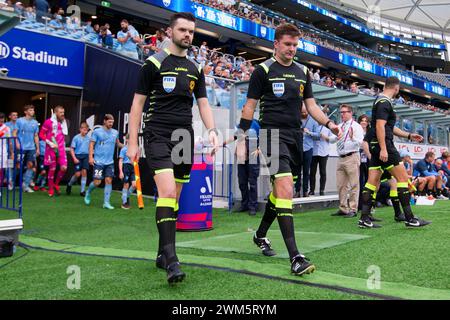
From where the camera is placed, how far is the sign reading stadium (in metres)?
12.3

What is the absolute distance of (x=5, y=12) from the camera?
4195 mm

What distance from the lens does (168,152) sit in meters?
3.36

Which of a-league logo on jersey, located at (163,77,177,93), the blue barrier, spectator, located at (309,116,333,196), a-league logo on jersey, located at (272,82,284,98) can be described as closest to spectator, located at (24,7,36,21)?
the blue barrier

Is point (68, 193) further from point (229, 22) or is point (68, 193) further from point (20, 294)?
point (229, 22)

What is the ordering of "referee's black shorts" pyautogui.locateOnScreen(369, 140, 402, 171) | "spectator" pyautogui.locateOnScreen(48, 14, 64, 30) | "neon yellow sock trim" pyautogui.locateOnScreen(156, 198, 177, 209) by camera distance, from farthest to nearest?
"spectator" pyautogui.locateOnScreen(48, 14, 64, 30) → "referee's black shorts" pyautogui.locateOnScreen(369, 140, 402, 171) → "neon yellow sock trim" pyautogui.locateOnScreen(156, 198, 177, 209)

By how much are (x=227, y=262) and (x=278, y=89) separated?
5.36ft

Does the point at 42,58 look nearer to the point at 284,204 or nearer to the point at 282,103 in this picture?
the point at 282,103

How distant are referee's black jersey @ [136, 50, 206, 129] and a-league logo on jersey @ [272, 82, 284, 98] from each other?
810mm

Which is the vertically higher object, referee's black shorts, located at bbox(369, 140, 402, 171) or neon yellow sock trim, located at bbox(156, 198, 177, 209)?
referee's black shorts, located at bbox(369, 140, 402, 171)

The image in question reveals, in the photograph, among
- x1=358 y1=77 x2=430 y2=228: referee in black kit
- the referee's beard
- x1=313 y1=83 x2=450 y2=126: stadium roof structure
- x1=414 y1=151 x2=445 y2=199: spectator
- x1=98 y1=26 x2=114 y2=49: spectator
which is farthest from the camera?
x1=98 y1=26 x2=114 y2=49: spectator

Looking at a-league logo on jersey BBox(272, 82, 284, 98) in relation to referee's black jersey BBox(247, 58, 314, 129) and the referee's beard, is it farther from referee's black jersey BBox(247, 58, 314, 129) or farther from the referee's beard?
the referee's beard

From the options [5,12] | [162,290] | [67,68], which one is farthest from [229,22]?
[162,290]

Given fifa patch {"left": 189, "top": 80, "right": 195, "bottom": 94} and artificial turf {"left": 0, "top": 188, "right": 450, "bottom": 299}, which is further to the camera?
fifa patch {"left": 189, "top": 80, "right": 195, "bottom": 94}

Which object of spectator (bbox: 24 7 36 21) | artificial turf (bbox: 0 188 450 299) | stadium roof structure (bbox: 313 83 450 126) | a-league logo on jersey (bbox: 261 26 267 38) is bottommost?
artificial turf (bbox: 0 188 450 299)
